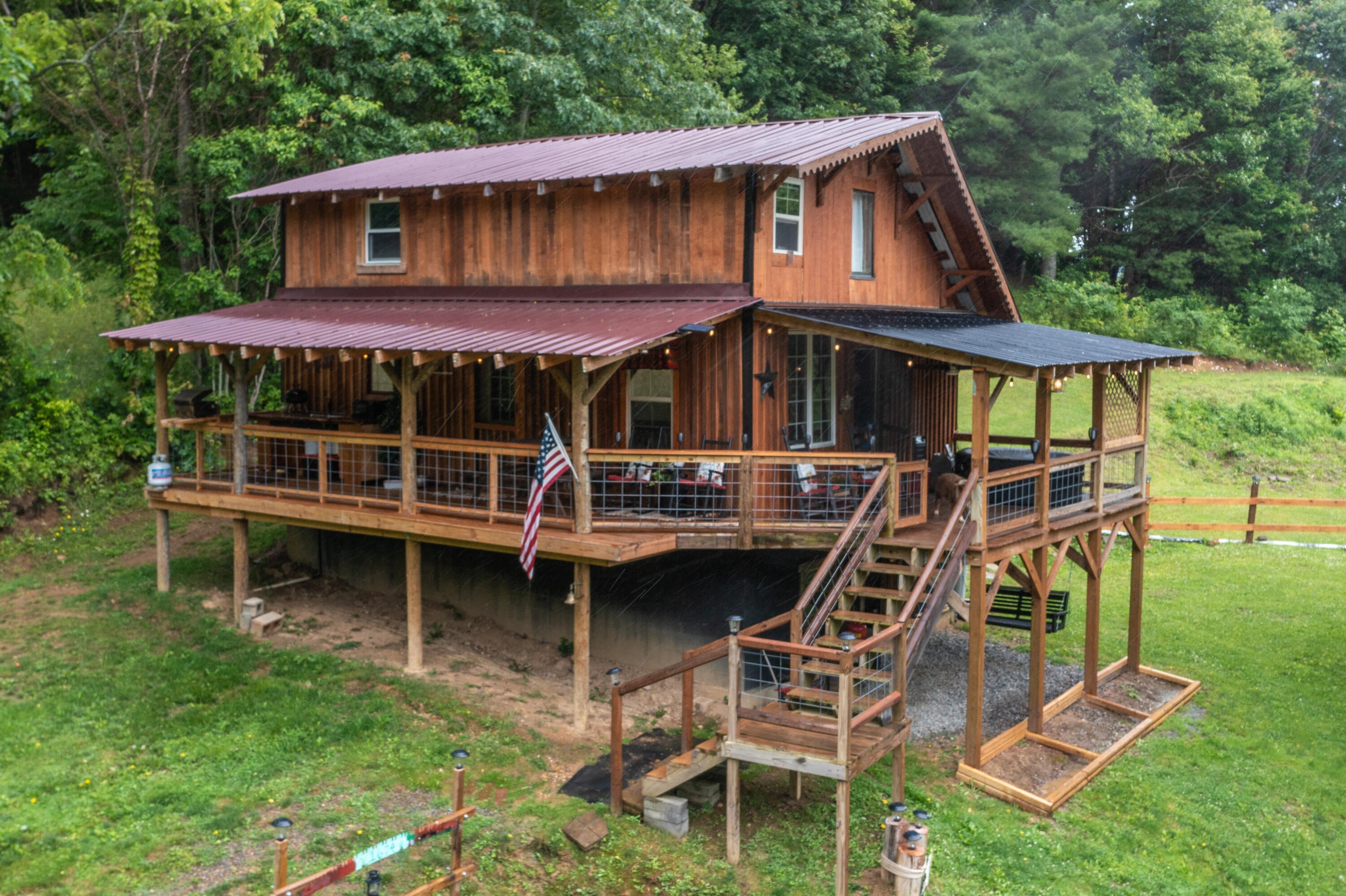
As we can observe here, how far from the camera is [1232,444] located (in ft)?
92.3

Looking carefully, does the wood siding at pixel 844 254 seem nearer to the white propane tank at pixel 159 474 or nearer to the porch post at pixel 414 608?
the porch post at pixel 414 608

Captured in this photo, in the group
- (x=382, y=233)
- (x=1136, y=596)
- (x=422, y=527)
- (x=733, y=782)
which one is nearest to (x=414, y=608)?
(x=422, y=527)

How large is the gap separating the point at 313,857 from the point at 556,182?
869 centimetres

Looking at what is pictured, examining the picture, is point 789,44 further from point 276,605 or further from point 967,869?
point 967,869

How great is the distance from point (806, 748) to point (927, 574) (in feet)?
8.03

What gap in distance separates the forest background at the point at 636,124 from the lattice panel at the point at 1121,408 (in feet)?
43.4

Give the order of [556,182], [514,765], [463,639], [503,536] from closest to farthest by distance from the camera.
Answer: [514,765], [503,536], [556,182], [463,639]

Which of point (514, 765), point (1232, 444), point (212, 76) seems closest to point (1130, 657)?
point (514, 765)

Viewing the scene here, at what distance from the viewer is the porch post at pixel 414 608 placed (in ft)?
46.7

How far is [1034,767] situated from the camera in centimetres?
1334

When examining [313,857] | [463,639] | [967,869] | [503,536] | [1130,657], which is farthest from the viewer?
[1130,657]

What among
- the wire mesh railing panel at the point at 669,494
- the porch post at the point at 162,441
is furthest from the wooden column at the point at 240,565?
the wire mesh railing panel at the point at 669,494

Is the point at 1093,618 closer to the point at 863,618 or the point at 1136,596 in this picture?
the point at 1136,596

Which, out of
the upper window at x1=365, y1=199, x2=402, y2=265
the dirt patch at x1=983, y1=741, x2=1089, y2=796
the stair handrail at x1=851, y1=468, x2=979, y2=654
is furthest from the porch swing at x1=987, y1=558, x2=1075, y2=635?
the upper window at x1=365, y1=199, x2=402, y2=265
